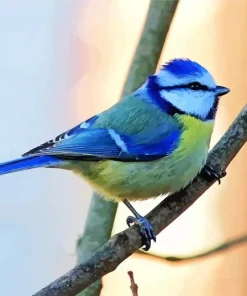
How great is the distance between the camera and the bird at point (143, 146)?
604 millimetres

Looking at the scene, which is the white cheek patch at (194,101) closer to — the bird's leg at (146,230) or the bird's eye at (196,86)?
the bird's eye at (196,86)

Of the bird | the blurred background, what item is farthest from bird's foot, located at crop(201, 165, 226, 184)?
the blurred background

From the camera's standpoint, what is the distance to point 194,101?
2.17 feet

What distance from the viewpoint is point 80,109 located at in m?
1.00

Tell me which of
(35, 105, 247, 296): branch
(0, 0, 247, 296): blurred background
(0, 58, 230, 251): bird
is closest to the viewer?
(35, 105, 247, 296): branch

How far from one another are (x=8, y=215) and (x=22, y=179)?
6 centimetres

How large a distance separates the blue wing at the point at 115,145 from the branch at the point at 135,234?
5cm

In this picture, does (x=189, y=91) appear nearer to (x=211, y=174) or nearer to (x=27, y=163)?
(x=211, y=174)

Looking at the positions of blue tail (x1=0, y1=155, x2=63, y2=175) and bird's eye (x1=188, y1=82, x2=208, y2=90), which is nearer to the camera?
blue tail (x1=0, y1=155, x2=63, y2=175)

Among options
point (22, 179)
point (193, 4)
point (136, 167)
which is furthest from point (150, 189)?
point (193, 4)

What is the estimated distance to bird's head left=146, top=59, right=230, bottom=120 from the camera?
66cm

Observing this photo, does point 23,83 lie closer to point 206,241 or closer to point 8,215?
point 8,215

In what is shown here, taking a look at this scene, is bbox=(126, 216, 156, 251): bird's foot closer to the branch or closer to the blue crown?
the branch

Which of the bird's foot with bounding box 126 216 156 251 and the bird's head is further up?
the bird's head
